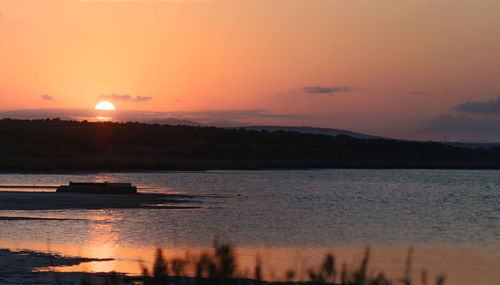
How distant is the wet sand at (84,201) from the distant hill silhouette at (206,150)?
4599 centimetres

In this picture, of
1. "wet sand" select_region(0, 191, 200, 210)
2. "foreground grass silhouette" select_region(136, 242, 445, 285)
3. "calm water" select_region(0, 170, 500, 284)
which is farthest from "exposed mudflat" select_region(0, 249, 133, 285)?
"wet sand" select_region(0, 191, 200, 210)

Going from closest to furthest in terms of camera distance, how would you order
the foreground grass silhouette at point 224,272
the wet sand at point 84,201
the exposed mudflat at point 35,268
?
1. the foreground grass silhouette at point 224,272
2. the exposed mudflat at point 35,268
3. the wet sand at point 84,201

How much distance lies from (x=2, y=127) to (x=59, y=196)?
99364mm

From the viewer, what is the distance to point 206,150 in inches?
4975

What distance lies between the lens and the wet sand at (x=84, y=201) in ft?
119

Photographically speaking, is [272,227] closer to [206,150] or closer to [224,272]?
[224,272]

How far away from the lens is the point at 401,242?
2816 cm

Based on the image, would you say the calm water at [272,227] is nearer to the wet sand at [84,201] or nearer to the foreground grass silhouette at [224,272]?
the wet sand at [84,201]

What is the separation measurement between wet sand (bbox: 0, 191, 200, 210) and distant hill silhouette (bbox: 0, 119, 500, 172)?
4599 cm

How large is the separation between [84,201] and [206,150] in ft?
284

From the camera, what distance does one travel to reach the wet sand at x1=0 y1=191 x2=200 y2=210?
36125 millimetres

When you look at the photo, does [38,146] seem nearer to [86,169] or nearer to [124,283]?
[86,169]

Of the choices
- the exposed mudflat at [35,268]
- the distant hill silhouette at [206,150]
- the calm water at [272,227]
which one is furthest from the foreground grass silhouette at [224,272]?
the distant hill silhouette at [206,150]

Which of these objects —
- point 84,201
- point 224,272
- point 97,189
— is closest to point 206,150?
point 97,189
